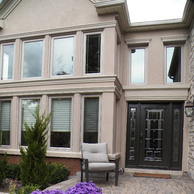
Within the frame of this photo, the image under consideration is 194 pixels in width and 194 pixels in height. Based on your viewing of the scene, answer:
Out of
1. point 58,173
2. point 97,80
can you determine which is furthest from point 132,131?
point 58,173

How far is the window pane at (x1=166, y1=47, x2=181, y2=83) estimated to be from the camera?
7402mm

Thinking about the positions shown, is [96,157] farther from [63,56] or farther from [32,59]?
[32,59]

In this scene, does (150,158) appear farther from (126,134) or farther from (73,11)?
(73,11)

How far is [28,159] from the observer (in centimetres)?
510

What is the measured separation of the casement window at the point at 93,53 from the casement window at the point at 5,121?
2.97 m

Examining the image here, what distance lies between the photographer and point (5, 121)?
772 cm

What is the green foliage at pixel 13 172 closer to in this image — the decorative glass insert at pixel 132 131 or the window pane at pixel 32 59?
the window pane at pixel 32 59

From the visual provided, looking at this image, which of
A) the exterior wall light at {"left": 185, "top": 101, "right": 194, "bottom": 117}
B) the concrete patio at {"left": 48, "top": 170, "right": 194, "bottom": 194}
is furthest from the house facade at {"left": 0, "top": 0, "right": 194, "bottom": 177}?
the concrete patio at {"left": 48, "top": 170, "right": 194, "bottom": 194}

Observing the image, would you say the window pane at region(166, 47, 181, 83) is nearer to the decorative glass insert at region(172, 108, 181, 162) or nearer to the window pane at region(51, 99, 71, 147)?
the decorative glass insert at region(172, 108, 181, 162)

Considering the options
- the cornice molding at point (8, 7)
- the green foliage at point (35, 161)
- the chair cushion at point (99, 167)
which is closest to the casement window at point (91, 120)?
the chair cushion at point (99, 167)

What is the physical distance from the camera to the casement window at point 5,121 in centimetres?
766

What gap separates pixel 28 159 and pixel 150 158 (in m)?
3.84

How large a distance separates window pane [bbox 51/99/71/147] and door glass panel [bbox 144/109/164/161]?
2.44 meters

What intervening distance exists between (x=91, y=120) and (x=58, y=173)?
169 cm
